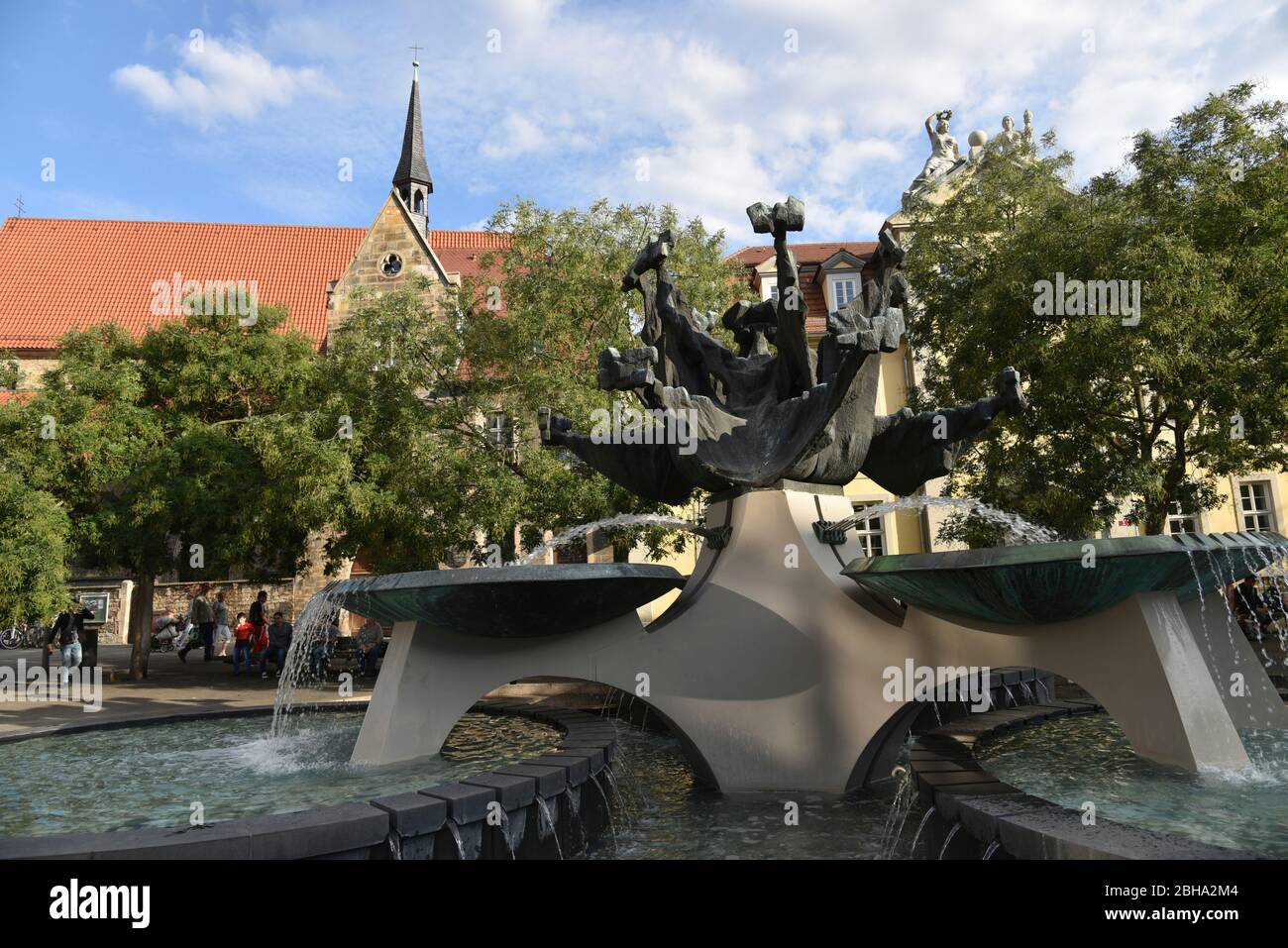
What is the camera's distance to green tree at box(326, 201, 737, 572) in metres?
15.6

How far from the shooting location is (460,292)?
59.2ft

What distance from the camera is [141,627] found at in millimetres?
19188

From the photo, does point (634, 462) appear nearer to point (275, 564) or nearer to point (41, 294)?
point (275, 564)

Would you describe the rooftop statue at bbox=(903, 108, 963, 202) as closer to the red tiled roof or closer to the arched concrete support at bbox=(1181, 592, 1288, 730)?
the red tiled roof

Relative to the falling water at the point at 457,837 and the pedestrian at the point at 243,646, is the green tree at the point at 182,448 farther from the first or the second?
the falling water at the point at 457,837

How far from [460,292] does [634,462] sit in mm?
11334

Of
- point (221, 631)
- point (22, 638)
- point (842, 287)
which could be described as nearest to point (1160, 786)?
point (842, 287)

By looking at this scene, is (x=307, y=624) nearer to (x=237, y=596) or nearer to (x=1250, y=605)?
(x=1250, y=605)

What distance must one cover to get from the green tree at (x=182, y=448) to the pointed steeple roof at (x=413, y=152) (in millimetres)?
23408

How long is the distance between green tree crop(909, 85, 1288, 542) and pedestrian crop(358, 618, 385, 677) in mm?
10899

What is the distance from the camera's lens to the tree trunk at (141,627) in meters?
18.8

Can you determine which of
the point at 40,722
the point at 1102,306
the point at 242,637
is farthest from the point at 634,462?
the point at 242,637

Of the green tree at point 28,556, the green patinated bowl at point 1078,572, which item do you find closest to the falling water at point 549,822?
the green patinated bowl at point 1078,572

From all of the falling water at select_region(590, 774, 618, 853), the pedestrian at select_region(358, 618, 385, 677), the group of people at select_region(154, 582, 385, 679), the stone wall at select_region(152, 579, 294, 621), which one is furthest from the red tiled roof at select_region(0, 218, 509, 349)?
the falling water at select_region(590, 774, 618, 853)
